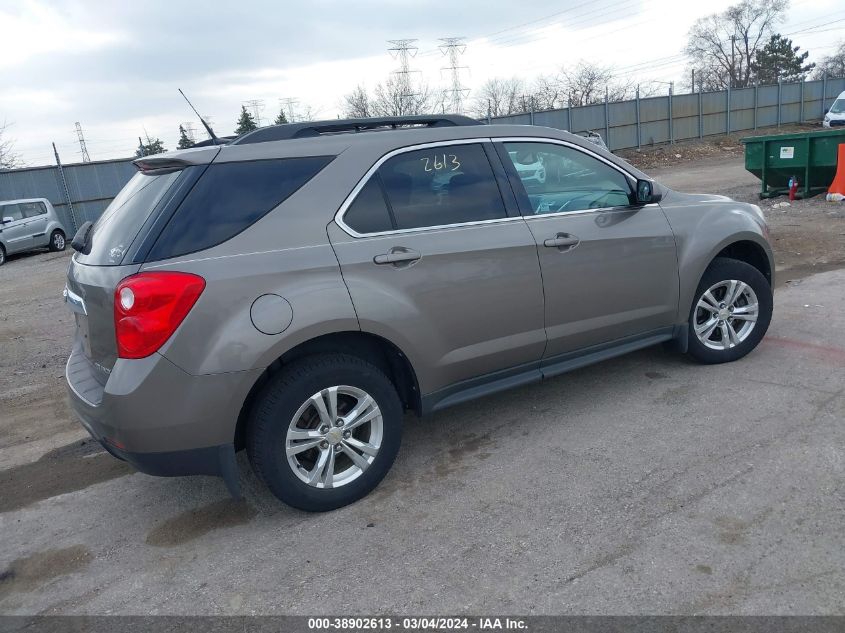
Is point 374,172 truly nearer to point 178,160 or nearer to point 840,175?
point 178,160

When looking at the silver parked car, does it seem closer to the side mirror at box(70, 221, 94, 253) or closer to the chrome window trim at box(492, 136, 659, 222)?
the side mirror at box(70, 221, 94, 253)

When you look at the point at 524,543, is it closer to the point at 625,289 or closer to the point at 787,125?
the point at 625,289

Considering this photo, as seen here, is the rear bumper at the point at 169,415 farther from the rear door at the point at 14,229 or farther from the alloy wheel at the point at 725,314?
the rear door at the point at 14,229

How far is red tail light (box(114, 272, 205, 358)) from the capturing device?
2820 mm

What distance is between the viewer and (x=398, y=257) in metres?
3.31

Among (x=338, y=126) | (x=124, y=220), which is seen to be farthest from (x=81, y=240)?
(x=338, y=126)

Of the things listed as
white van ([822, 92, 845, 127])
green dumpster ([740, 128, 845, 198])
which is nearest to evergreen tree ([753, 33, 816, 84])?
white van ([822, 92, 845, 127])

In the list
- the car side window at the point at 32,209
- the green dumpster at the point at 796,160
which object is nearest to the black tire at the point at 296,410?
the green dumpster at the point at 796,160

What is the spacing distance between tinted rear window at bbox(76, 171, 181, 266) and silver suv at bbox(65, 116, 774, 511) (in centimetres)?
1

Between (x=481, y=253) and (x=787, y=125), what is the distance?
39519 millimetres

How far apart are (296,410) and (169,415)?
54 cm

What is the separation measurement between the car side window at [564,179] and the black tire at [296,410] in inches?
56.2

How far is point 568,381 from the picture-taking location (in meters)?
4.75

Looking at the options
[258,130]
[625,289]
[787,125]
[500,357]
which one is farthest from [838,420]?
[787,125]
